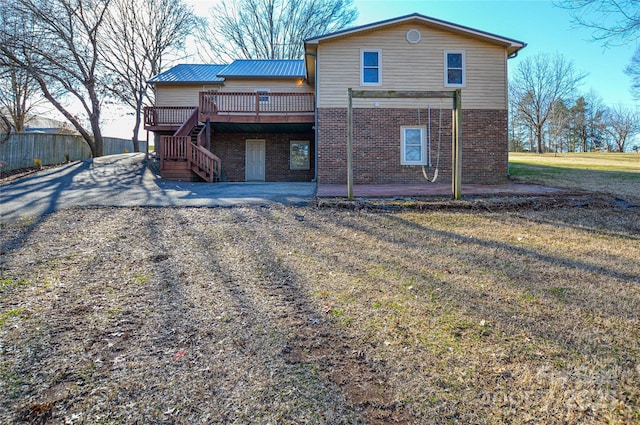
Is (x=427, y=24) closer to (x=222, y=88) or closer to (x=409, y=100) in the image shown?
(x=409, y=100)

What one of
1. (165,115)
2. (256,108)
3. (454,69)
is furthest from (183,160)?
(454,69)

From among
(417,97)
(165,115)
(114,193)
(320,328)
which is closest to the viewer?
(320,328)

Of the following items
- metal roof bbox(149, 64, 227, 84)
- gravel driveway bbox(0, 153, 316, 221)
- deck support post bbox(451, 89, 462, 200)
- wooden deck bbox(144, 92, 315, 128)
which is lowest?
gravel driveway bbox(0, 153, 316, 221)

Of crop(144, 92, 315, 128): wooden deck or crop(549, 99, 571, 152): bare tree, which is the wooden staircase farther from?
crop(549, 99, 571, 152): bare tree

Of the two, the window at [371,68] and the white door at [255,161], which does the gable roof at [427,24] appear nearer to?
the window at [371,68]

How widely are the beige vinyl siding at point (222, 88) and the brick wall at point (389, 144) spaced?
6149 millimetres

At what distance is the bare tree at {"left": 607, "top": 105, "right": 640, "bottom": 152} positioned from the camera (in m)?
41.0

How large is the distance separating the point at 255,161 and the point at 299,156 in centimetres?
205

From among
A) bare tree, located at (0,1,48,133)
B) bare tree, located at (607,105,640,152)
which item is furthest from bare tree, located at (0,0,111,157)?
bare tree, located at (607,105,640,152)

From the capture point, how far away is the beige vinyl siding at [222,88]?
17.8m

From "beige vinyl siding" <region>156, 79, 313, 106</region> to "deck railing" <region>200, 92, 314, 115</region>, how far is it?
2.93m

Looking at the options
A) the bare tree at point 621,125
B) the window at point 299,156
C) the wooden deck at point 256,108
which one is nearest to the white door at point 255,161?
the window at point 299,156

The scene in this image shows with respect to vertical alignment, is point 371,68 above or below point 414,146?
above

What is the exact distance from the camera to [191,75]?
19.0 m
